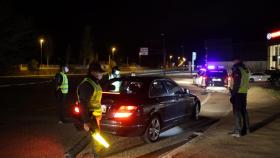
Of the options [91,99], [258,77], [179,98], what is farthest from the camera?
[258,77]

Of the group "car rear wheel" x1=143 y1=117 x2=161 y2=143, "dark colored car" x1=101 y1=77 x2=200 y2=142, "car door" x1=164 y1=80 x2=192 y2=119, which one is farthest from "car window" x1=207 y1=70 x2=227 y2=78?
"car rear wheel" x1=143 y1=117 x2=161 y2=143

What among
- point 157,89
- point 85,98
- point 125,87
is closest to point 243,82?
point 157,89

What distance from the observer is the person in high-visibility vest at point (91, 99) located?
6.25 meters

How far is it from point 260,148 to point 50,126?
5.86 meters

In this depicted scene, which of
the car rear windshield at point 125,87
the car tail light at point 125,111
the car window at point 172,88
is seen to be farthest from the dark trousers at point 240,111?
the car tail light at point 125,111

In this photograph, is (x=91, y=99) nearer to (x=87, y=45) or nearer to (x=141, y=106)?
(x=141, y=106)

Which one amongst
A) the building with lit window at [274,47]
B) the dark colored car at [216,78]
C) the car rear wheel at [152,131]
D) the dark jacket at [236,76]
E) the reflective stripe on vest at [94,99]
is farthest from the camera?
the building with lit window at [274,47]

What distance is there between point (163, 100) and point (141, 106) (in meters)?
1.07

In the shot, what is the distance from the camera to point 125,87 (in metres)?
9.81

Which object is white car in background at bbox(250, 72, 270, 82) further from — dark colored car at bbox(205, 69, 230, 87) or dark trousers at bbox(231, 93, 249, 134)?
dark trousers at bbox(231, 93, 249, 134)

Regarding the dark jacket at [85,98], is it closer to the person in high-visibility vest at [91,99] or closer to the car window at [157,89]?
the person in high-visibility vest at [91,99]

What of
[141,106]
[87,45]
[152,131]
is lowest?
[152,131]

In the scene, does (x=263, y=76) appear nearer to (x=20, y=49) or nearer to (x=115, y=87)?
(x=115, y=87)

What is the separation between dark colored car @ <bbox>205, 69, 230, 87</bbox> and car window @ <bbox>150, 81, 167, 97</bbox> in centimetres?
1815
